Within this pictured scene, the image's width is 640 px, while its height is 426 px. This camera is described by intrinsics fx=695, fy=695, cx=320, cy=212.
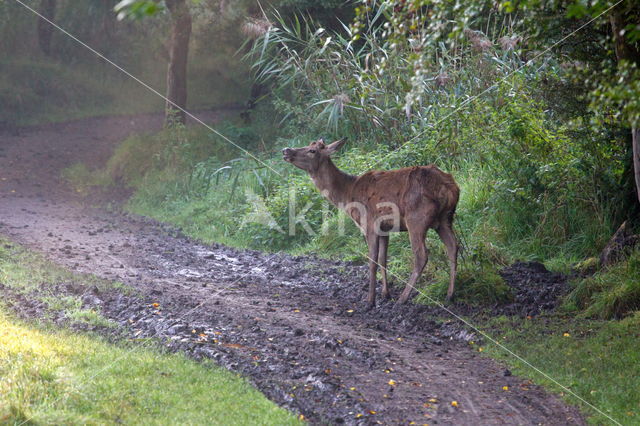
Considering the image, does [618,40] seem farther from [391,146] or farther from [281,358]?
[391,146]

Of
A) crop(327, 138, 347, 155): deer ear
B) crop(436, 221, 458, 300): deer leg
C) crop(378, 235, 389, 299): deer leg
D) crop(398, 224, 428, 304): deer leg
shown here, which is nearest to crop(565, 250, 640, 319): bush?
crop(436, 221, 458, 300): deer leg

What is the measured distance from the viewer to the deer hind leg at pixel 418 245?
741 cm

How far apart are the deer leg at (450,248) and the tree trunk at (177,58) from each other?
10853 millimetres

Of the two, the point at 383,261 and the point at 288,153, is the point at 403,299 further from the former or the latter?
the point at 288,153

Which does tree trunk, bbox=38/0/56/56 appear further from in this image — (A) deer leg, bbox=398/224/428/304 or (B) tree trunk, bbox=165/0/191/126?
(A) deer leg, bbox=398/224/428/304

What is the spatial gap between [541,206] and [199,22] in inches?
483

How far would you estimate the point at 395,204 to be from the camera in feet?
25.0

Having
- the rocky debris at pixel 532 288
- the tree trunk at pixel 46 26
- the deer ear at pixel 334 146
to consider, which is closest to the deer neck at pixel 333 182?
the deer ear at pixel 334 146

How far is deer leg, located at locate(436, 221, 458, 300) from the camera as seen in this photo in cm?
744

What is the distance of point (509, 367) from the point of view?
A: 5758 millimetres

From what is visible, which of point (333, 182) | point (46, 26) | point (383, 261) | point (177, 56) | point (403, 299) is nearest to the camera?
point (403, 299)

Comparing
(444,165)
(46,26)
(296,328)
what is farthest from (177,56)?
(296,328)

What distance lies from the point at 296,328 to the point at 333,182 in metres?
2.43

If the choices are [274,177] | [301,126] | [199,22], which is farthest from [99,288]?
[199,22]
